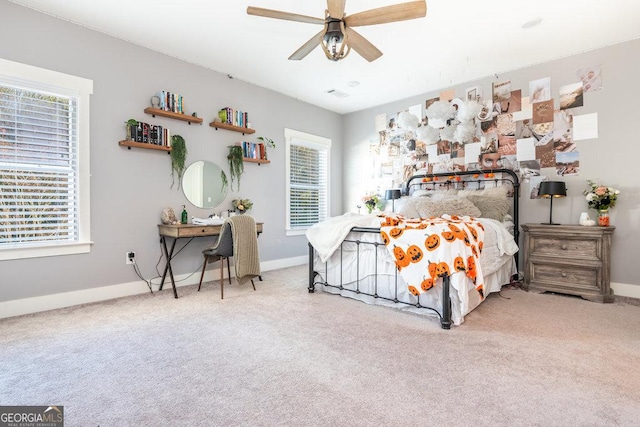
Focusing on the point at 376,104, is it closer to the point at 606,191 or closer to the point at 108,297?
the point at 606,191

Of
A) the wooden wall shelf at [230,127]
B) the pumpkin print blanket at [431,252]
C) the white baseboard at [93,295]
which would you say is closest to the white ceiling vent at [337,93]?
the wooden wall shelf at [230,127]

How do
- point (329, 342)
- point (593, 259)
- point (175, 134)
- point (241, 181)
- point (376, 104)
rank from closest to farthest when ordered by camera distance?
point (329, 342)
point (593, 259)
point (175, 134)
point (241, 181)
point (376, 104)

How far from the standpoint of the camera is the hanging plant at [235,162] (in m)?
4.60

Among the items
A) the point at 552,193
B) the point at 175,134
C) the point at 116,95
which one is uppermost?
the point at 116,95

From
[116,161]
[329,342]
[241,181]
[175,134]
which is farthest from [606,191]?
[116,161]

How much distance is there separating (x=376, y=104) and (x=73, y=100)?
4452 mm

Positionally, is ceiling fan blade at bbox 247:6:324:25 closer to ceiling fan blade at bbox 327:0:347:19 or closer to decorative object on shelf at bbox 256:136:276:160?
ceiling fan blade at bbox 327:0:347:19

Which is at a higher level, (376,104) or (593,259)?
(376,104)

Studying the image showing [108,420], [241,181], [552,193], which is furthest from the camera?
[241,181]

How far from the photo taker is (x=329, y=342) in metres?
2.35

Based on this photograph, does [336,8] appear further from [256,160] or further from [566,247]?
[566,247]

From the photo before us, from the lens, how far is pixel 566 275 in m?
3.64

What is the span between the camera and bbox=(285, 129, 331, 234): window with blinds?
553cm

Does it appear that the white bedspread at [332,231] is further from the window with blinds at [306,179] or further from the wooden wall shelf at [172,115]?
the wooden wall shelf at [172,115]
